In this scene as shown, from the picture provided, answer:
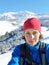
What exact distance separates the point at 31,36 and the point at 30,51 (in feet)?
0.75

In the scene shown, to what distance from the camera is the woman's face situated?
2768 millimetres

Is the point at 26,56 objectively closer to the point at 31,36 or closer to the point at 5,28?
the point at 31,36

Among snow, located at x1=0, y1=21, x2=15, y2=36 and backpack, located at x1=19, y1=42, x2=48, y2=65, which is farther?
snow, located at x1=0, y1=21, x2=15, y2=36

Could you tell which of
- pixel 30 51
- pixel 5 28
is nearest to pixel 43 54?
pixel 30 51

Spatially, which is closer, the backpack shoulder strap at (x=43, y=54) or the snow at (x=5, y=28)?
the backpack shoulder strap at (x=43, y=54)

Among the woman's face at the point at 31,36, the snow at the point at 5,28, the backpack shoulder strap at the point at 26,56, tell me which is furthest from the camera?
the snow at the point at 5,28

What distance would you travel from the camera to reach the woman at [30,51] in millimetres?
2824

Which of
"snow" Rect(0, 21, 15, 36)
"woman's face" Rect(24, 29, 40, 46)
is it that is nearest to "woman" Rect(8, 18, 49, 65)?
"woman's face" Rect(24, 29, 40, 46)

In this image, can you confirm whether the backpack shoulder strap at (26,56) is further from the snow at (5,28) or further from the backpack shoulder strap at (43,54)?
the snow at (5,28)

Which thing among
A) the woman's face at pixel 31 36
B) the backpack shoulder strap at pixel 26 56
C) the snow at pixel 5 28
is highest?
the woman's face at pixel 31 36

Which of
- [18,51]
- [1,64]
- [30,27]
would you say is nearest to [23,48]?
[18,51]

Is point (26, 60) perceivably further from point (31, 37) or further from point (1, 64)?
point (1, 64)

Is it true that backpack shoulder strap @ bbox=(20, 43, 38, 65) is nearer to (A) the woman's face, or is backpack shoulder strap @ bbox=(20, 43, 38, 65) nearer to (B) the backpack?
(B) the backpack

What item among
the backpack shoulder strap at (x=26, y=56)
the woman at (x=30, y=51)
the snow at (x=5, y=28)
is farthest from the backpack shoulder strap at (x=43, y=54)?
the snow at (x=5, y=28)
